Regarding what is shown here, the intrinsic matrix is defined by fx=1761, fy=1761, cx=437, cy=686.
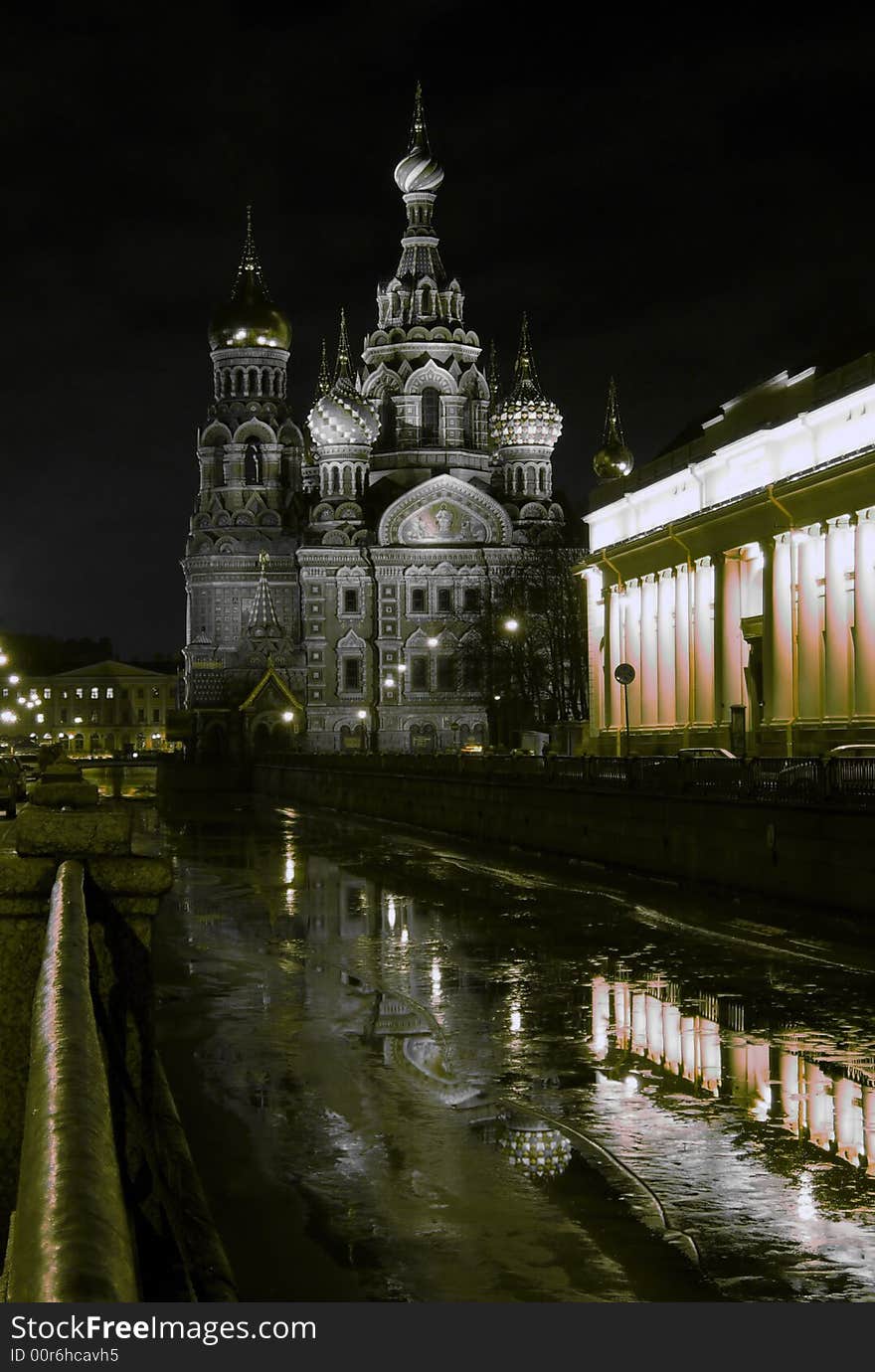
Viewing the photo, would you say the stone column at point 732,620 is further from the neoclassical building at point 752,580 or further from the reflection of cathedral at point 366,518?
the reflection of cathedral at point 366,518

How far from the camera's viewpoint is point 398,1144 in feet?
31.6

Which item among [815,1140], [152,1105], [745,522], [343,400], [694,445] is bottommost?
[815,1140]

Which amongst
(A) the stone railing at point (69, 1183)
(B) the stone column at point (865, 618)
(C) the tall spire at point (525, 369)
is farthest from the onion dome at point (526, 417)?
(A) the stone railing at point (69, 1183)

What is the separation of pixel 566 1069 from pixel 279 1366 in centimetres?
862

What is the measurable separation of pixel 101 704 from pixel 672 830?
148555mm

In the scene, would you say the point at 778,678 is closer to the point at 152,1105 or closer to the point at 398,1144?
the point at 398,1144

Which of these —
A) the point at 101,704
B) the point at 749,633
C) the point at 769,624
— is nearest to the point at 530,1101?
the point at 769,624

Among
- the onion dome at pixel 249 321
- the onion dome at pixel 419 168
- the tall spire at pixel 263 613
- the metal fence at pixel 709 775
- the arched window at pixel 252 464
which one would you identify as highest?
the onion dome at pixel 419 168

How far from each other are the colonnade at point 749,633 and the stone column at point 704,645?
0.13 ft

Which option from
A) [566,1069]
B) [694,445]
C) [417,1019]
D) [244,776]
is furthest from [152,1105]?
[244,776]

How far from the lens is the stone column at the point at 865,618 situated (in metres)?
35.9

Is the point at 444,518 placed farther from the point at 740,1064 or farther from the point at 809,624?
the point at 740,1064

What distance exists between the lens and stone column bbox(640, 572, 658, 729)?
173 ft

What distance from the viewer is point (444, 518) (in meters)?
104
